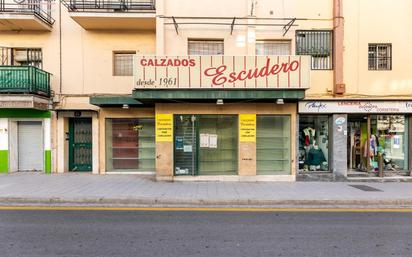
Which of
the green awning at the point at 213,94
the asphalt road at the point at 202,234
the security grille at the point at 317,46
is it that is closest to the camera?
the asphalt road at the point at 202,234

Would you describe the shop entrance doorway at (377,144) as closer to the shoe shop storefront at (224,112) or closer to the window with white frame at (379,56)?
the window with white frame at (379,56)

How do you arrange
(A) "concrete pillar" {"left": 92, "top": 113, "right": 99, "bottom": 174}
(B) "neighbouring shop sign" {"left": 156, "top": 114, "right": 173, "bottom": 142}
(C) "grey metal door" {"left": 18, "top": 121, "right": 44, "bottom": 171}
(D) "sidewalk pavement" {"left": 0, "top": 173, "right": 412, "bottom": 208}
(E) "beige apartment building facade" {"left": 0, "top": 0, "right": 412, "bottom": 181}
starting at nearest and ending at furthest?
(D) "sidewalk pavement" {"left": 0, "top": 173, "right": 412, "bottom": 208}, (E) "beige apartment building facade" {"left": 0, "top": 0, "right": 412, "bottom": 181}, (B) "neighbouring shop sign" {"left": 156, "top": 114, "right": 173, "bottom": 142}, (A) "concrete pillar" {"left": 92, "top": 113, "right": 99, "bottom": 174}, (C) "grey metal door" {"left": 18, "top": 121, "right": 44, "bottom": 171}

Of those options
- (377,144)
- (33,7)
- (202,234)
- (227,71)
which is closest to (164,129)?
(227,71)

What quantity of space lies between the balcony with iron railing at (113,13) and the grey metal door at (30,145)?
16.2ft

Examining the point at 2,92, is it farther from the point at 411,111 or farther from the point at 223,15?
the point at 411,111

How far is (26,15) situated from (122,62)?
3.91 m

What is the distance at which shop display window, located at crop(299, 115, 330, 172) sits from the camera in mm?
12516

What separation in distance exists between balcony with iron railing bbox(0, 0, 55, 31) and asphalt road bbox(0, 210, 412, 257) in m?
8.25

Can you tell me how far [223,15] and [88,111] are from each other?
270 inches

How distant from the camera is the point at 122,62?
Answer: 44.4 feet

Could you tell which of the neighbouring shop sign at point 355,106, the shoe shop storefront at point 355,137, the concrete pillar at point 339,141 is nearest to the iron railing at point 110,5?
the neighbouring shop sign at point 355,106

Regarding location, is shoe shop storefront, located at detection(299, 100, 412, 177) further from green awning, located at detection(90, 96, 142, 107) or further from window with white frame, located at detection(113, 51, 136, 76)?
window with white frame, located at detection(113, 51, 136, 76)

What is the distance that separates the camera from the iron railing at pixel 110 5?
40.1ft

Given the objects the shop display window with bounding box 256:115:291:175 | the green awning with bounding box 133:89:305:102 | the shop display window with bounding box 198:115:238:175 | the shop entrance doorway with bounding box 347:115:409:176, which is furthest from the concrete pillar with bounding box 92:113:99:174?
the shop entrance doorway with bounding box 347:115:409:176
